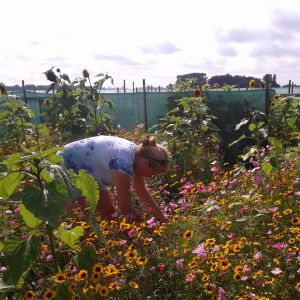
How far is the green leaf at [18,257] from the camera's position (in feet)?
4.91

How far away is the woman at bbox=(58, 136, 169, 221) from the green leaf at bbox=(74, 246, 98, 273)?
Answer: 1073 mm

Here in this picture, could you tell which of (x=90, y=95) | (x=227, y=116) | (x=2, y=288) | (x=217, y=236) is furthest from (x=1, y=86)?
(x=2, y=288)

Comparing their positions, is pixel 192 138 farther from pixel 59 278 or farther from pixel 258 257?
pixel 59 278

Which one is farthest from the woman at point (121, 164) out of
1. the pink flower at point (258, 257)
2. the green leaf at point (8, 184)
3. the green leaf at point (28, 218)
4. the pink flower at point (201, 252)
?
the green leaf at point (8, 184)

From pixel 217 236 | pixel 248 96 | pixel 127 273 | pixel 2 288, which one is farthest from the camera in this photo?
pixel 248 96

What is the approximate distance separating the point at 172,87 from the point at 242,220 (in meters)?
6.89

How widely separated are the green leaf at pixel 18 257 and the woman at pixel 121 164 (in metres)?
1.22

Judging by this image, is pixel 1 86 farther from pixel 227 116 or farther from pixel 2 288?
pixel 2 288

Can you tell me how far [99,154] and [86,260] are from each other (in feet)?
4.95

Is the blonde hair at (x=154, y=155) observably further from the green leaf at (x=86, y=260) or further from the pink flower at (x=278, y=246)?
the green leaf at (x=86, y=260)

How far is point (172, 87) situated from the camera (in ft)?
30.3

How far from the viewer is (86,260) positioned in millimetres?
1697

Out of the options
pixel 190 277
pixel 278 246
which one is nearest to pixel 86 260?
pixel 190 277

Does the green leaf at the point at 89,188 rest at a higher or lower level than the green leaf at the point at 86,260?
higher
